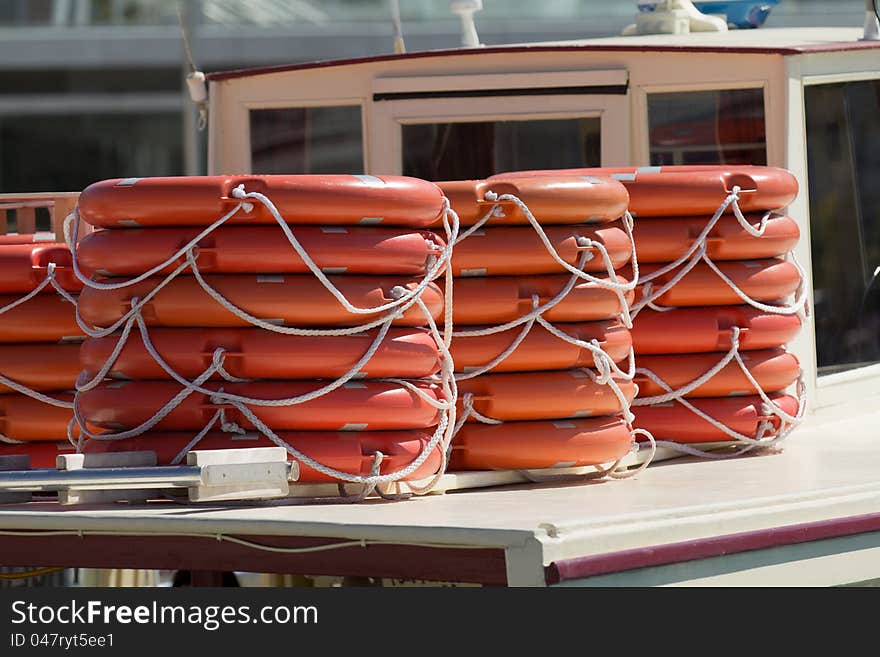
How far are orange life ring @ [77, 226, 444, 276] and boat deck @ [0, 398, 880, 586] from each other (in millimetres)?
596

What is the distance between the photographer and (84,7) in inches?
829

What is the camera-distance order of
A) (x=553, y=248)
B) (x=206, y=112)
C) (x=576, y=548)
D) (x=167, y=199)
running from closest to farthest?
1. (x=576, y=548)
2. (x=167, y=199)
3. (x=553, y=248)
4. (x=206, y=112)

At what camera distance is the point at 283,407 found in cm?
406

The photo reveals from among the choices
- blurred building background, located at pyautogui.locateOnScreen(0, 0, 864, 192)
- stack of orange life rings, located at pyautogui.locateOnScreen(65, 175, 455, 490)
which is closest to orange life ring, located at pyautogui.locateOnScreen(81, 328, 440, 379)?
stack of orange life rings, located at pyautogui.locateOnScreen(65, 175, 455, 490)

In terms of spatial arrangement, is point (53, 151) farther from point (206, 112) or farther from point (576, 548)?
point (576, 548)

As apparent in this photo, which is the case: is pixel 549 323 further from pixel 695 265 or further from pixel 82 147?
pixel 82 147

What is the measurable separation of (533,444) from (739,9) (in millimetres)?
3944

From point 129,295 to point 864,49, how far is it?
3185 millimetres

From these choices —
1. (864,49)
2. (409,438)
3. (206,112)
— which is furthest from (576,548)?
(206,112)

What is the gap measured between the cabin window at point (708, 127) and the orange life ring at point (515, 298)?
164 centimetres

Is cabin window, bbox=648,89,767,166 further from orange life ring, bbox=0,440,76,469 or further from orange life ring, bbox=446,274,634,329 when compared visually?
orange life ring, bbox=0,440,76,469

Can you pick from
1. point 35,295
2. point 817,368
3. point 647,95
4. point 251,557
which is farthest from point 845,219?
point 251,557

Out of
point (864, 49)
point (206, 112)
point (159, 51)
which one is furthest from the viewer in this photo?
point (159, 51)

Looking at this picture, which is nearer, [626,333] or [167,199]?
[167,199]
